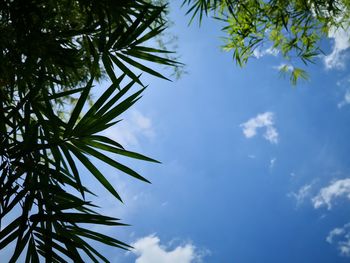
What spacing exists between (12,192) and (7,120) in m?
0.34

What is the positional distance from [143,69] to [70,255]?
117 cm

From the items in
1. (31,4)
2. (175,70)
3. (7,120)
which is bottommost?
→ (7,120)

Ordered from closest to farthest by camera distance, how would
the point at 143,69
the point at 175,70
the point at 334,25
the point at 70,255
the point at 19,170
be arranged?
the point at 70,255 < the point at 19,170 < the point at 143,69 < the point at 334,25 < the point at 175,70

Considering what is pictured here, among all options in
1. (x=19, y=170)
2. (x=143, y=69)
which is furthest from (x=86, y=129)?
(x=143, y=69)

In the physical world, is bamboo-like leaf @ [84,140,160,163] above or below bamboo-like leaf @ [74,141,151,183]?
above

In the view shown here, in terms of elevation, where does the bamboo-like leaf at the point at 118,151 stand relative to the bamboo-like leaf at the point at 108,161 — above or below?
above

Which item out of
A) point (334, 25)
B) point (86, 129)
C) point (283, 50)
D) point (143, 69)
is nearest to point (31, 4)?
point (143, 69)

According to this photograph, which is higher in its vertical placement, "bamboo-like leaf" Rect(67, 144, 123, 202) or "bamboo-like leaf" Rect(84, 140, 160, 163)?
"bamboo-like leaf" Rect(84, 140, 160, 163)

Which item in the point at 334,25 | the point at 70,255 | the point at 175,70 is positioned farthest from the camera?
the point at 175,70

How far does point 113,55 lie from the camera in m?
2.00

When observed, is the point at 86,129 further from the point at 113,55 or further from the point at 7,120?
the point at 113,55

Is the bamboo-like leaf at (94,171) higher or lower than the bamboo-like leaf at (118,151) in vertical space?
lower

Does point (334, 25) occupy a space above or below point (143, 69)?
above

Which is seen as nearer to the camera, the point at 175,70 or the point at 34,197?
the point at 34,197
